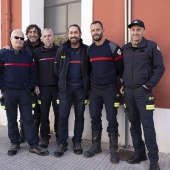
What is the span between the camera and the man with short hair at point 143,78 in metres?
3.49

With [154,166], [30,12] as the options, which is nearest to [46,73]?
[30,12]

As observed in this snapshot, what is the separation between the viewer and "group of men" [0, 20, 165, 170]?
381cm

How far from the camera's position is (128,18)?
436 centimetres

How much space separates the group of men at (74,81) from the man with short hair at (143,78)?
15mm

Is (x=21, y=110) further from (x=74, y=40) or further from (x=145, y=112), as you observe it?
(x=145, y=112)

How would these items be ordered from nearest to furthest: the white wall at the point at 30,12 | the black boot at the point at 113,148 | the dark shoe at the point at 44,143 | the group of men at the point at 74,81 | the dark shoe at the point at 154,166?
1. the dark shoe at the point at 154,166
2. the group of men at the point at 74,81
3. the black boot at the point at 113,148
4. the dark shoe at the point at 44,143
5. the white wall at the point at 30,12

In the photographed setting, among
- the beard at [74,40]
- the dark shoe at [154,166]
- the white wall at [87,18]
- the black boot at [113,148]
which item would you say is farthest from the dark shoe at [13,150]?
the white wall at [87,18]

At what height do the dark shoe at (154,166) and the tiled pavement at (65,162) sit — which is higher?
the dark shoe at (154,166)

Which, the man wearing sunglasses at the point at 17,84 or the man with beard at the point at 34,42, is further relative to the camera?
the man with beard at the point at 34,42

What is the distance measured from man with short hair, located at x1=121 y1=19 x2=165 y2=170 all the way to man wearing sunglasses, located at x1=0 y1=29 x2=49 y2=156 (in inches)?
66.6

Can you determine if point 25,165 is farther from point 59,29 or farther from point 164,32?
point 59,29

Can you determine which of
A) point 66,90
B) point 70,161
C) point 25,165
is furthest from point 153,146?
point 25,165

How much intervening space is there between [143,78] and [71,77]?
4.12 feet

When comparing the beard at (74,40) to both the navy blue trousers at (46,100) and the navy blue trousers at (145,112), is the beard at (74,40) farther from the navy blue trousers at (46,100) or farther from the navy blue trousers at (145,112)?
the navy blue trousers at (145,112)
